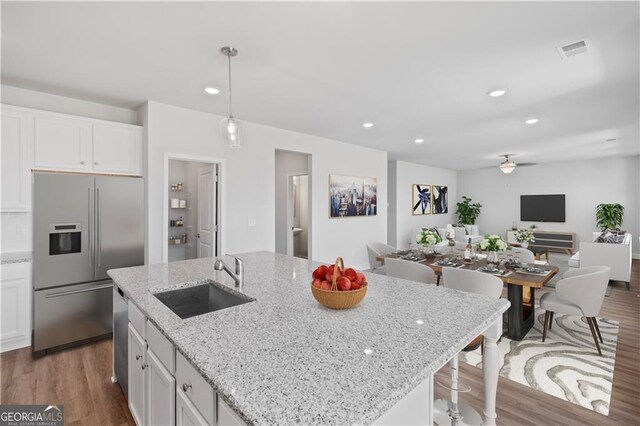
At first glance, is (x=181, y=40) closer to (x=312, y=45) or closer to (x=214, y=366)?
(x=312, y=45)

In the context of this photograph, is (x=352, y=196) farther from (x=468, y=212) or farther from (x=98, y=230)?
(x=468, y=212)

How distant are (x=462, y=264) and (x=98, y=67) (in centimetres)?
421

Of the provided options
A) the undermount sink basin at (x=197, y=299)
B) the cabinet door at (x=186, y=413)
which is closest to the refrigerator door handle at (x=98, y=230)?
the undermount sink basin at (x=197, y=299)

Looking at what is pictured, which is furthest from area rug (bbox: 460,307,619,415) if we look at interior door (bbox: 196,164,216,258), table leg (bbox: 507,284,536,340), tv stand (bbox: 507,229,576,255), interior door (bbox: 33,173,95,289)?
tv stand (bbox: 507,229,576,255)

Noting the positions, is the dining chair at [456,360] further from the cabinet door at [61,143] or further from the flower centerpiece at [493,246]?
the cabinet door at [61,143]

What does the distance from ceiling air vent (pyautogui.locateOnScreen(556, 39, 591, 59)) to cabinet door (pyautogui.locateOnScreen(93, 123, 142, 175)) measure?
13.8 feet

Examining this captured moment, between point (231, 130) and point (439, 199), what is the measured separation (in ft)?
28.0

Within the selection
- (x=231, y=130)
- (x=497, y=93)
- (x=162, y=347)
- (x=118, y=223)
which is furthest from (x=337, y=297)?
(x=497, y=93)

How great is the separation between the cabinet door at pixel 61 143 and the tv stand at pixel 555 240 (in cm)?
958

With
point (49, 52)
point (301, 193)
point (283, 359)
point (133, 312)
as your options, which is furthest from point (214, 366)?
point (301, 193)

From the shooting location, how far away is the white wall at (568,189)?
7.82 m

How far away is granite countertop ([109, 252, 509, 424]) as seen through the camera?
83cm

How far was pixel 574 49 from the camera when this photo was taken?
238cm

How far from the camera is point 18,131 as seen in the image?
2.96 m
